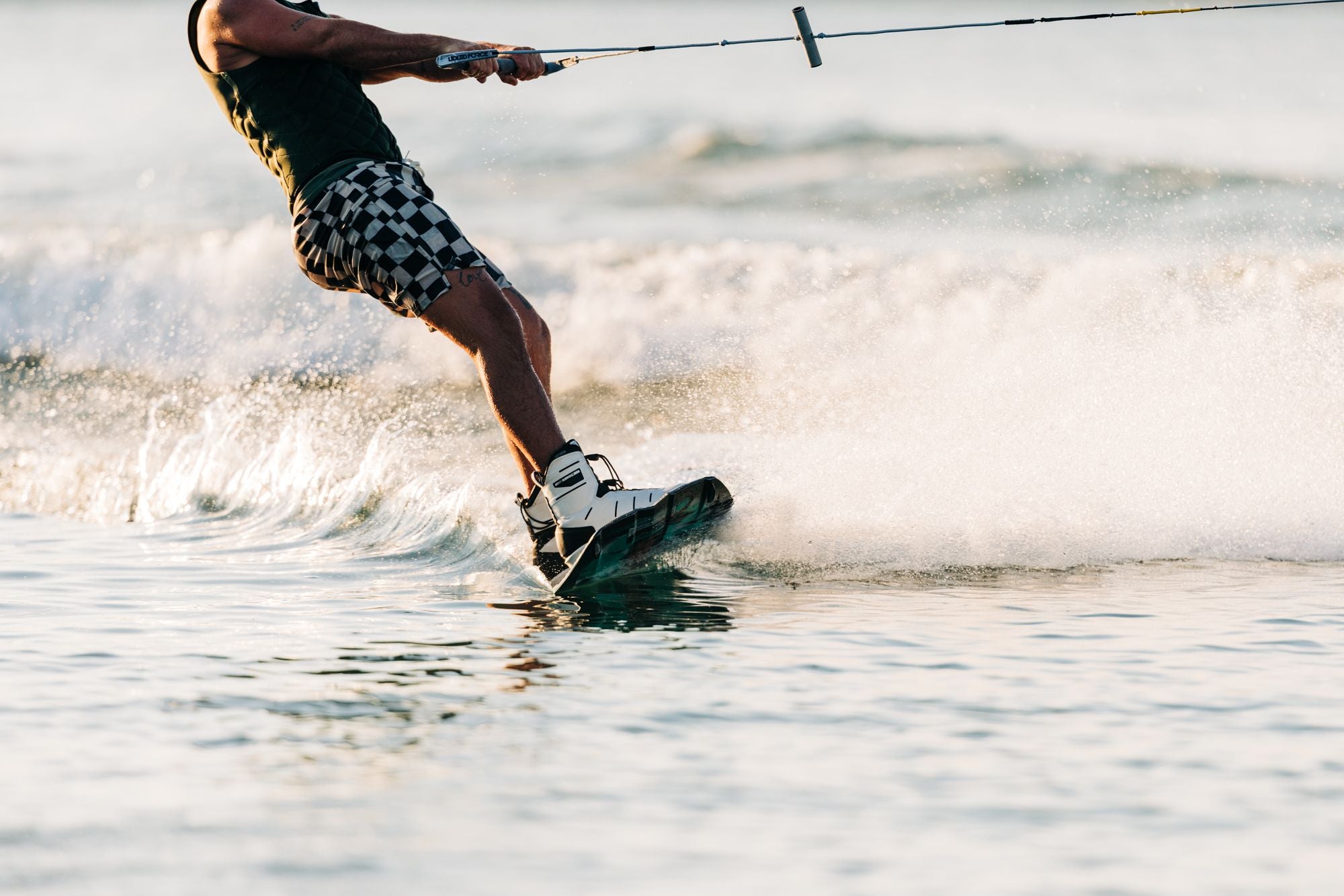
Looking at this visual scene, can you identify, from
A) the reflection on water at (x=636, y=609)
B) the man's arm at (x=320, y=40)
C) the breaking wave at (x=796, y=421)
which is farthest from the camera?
the breaking wave at (x=796, y=421)

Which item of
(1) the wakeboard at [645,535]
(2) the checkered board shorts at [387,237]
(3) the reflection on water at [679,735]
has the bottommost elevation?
(3) the reflection on water at [679,735]

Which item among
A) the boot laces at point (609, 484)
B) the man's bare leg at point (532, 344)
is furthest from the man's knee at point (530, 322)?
the boot laces at point (609, 484)

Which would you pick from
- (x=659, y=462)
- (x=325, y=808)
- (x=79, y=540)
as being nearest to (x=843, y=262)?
(x=659, y=462)

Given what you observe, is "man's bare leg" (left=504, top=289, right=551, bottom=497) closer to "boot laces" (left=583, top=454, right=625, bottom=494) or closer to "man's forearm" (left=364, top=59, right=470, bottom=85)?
"boot laces" (left=583, top=454, right=625, bottom=494)

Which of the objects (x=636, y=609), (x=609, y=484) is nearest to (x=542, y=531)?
(x=609, y=484)

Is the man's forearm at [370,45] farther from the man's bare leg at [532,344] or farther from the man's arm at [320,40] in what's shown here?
the man's bare leg at [532,344]

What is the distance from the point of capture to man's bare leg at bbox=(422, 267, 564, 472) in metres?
4.68

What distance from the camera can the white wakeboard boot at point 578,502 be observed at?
4.74m

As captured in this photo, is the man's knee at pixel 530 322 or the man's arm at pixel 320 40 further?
the man's knee at pixel 530 322

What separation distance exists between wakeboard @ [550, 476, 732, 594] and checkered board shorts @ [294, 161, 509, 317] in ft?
2.71

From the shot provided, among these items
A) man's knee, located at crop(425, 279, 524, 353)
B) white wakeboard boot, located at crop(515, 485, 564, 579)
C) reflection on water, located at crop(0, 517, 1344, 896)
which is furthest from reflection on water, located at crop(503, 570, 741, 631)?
man's knee, located at crop(425, 279, 524, 353)

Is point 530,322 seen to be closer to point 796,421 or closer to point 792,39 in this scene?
point 792,39

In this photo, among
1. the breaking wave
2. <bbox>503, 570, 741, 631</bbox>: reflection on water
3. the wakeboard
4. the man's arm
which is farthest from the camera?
the breaking wave

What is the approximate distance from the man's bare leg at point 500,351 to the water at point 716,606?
0.49m
